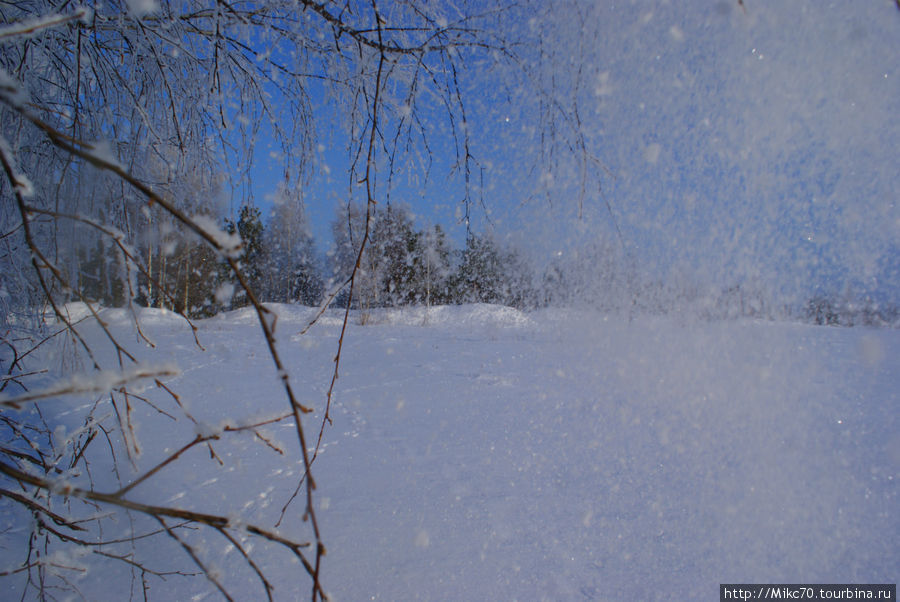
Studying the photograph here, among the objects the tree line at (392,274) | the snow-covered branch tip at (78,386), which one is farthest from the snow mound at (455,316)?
the snow-covered branch tip at (78,386)

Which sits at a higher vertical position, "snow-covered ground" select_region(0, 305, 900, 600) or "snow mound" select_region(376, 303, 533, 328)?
"snow mound" select_region(376, 303, 533, 328)

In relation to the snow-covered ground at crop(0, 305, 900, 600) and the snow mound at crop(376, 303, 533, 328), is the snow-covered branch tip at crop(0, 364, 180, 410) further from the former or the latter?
the snow mound at crop(376, 303, 533, 328)

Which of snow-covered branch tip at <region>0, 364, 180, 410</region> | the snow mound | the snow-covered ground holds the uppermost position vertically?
snow-covered branch tip at <region>0, 364, 180, 410</region>

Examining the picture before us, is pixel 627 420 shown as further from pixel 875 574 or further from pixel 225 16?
pixel 225 16

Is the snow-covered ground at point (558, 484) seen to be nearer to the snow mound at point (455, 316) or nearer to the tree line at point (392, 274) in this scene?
the tree line at point (392, 274)

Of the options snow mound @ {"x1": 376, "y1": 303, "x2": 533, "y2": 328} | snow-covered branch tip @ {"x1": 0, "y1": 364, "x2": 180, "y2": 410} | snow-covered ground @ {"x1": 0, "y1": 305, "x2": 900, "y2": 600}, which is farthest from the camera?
snow mound @ {"x1": 376, "y1": 303, "x2": 533, "y2": 328}

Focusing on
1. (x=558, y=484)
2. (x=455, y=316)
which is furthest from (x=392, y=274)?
(x=558, y=484)

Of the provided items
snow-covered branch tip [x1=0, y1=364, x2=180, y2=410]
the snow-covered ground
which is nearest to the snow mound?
the snow-covered ground

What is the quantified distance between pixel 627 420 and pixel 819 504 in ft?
3.85

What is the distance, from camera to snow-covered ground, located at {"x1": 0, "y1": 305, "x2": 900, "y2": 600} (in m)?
1.58

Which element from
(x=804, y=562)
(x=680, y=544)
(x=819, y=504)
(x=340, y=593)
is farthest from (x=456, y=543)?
(x=819, y=504)

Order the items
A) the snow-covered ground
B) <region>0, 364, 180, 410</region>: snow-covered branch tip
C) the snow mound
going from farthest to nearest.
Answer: the snow mound → the snow-covered ground → <region>0, 364, 180, 410</region>: snow-covered branch tip

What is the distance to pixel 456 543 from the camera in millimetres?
1755

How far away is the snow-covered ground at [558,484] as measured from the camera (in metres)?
1.58
